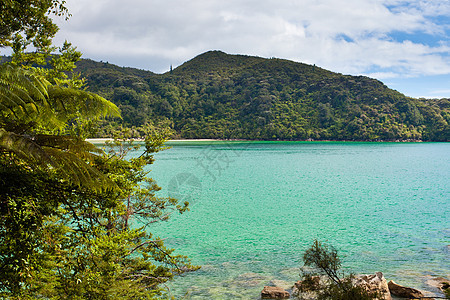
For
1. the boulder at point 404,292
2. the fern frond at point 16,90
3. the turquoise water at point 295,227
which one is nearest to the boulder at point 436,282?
the turquoise water at point 295,227

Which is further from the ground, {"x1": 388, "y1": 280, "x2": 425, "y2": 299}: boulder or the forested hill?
the forested hill

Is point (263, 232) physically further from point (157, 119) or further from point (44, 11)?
point (157, 119)

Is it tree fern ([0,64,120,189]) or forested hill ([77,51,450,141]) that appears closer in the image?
tree fern ([0,64,120,189])

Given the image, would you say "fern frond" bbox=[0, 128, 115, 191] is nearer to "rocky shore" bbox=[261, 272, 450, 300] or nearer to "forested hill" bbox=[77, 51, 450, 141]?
"rocky shore" bbox=[261, 272, 450, 300]

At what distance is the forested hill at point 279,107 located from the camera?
392ft

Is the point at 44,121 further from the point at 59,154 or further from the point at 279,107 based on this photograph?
the point at 279,107

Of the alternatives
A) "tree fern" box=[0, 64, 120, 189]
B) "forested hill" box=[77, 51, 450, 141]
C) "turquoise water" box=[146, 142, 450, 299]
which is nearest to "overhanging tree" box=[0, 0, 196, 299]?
"tree fern" box=[0, 64, 120, 189]

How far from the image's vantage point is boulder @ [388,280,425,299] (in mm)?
9215

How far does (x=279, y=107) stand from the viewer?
136500 mm

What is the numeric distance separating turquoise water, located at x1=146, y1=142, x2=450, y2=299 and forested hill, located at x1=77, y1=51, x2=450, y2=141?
8416 cm

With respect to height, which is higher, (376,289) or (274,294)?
(376,289)

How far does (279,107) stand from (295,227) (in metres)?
121

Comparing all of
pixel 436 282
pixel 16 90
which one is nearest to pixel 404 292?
pixel 436 282

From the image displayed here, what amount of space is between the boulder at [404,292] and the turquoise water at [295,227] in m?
1.78
